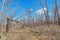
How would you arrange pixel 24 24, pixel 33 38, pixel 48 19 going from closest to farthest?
pixel 33 38, pixel 24 24, pixel 48 19

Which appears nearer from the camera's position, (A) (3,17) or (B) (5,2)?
(B) (5,2)

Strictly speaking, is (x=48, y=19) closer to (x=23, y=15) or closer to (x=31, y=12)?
(x=31, y=12)

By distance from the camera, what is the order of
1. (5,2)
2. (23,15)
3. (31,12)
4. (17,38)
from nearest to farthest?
1. (5,2)
2. (17,38)
3. (23,15)
4. (31,12)

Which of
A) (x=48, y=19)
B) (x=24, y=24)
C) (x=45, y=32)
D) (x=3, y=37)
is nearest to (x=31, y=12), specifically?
(x=48, y=19)

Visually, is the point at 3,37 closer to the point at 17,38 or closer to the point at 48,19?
the point at 17,38

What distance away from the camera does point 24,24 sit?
7777 millimetres

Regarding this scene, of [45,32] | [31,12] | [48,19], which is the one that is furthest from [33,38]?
[48,19]

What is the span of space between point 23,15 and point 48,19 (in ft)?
13.9

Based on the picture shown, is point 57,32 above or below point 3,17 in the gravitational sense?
below

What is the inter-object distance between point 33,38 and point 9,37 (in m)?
1.08

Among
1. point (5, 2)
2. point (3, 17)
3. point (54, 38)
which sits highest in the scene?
A: point (5, 2)

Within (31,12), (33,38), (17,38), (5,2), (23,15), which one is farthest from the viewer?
(31,12)

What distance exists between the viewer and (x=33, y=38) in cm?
651

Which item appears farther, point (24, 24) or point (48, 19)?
point (48, 19)
